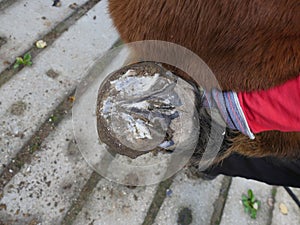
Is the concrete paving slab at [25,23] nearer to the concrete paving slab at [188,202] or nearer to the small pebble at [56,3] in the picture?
the small pebble at [56,3]

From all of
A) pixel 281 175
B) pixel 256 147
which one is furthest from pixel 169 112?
pixel 281 175

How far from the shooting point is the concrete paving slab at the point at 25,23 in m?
1.71

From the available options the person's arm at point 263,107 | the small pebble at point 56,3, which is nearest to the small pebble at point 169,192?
the person's arm at point 263,107

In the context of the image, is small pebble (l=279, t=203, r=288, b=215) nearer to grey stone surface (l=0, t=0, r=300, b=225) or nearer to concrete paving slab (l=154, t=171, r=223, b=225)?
grey stone surface (l=0, t=0, r=300, b=225)

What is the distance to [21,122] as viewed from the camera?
4.95 ft

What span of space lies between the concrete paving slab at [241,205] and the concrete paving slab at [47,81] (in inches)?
34.0

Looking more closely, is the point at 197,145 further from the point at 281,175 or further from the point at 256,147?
the point at 281,175

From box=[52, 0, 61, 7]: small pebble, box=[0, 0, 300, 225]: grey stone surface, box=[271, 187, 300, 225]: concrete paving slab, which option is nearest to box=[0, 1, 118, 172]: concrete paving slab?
box=[0, 0, 300, 225]: grey stone surface

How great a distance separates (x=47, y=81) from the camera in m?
1.66

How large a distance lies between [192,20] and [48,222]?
0.96 metres

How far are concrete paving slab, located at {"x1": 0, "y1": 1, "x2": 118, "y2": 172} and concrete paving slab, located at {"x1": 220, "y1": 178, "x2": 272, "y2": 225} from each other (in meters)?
0.86

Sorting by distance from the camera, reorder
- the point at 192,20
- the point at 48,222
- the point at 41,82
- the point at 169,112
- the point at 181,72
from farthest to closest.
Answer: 1. the point at 41,82
2. the point at 48,222
3. the point at 169,112
4. the point at 181,72
5. the point at 192,20

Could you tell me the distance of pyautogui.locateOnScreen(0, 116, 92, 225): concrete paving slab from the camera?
4.35 ft

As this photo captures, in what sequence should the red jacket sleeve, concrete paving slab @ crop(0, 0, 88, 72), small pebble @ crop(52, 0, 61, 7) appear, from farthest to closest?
small pebble @ crop(52, 0, 61, 7)
concrete paving slab @ crop(0, 0, 88, 72)
the red jacket sleeve
